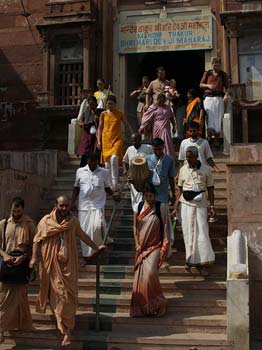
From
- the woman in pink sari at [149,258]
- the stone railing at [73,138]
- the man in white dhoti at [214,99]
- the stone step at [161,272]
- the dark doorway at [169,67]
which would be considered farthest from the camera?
the dark doorway at [169,67]

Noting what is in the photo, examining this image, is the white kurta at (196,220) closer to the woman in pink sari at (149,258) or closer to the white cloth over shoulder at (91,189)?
the woman in pink sari at (149,258)

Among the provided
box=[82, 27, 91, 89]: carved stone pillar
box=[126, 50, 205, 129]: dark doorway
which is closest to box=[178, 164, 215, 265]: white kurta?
box=[82, 27, 91, 89]: carved stone pillar

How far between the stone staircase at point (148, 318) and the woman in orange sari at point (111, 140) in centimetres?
175

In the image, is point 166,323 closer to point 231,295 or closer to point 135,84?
point 231,295

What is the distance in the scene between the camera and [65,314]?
19.5 feet

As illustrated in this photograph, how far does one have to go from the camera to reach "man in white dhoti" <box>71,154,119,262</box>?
7.42m

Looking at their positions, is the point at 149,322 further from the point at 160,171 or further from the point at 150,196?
the point at 160,171

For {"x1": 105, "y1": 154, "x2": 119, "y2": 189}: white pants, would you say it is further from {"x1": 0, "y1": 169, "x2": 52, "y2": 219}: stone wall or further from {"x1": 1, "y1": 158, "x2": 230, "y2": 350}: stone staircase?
{"x1": 1, "y1": 158, "x2": 230, "y2": 350}: stone staircase

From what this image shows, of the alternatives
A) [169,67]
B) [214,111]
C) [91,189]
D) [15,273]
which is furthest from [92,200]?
[169,67]

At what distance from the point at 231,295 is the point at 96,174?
272cm

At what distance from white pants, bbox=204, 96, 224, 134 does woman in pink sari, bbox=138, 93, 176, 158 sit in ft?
6.19

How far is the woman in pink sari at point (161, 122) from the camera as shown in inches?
367

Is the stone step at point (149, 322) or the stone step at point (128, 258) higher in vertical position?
the stone step at point (128, 258)

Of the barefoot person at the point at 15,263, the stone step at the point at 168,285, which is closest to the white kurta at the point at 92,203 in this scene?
the stone step at the point at 168,285
